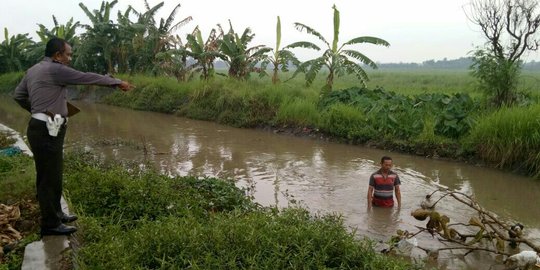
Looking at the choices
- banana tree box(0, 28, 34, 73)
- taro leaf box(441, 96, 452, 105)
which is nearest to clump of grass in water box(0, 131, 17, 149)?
taro leaf box(441, 96, 452, 105)

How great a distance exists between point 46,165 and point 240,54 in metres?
14.2

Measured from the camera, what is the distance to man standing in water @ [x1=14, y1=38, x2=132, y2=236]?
4059mm

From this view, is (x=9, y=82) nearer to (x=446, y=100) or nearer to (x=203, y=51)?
(x=203, y=51)

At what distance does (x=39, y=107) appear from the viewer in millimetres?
4082

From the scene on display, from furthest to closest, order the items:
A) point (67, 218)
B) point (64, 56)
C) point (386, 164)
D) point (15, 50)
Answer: point (15, 50), point (386, 164), point (67, 218), point (64, 56)

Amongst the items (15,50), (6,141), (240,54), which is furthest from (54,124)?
(15,50)

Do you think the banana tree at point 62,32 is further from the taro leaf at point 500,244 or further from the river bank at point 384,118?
the taro leaf at point 500,244

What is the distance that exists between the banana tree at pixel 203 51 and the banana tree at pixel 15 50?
16959 millimetres

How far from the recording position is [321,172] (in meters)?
9.33

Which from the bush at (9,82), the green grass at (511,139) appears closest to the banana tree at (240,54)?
the green grass at (511,139)

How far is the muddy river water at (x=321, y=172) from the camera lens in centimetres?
673

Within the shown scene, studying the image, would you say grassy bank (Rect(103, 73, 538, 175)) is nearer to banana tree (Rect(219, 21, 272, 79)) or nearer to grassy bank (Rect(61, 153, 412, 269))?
banana tree (Rect(219, 21, 272, 79))

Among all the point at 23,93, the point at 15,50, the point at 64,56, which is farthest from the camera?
the point at 15,50

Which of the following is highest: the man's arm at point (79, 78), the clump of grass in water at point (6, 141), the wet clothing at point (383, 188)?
the man's arm at point (79, 78)
